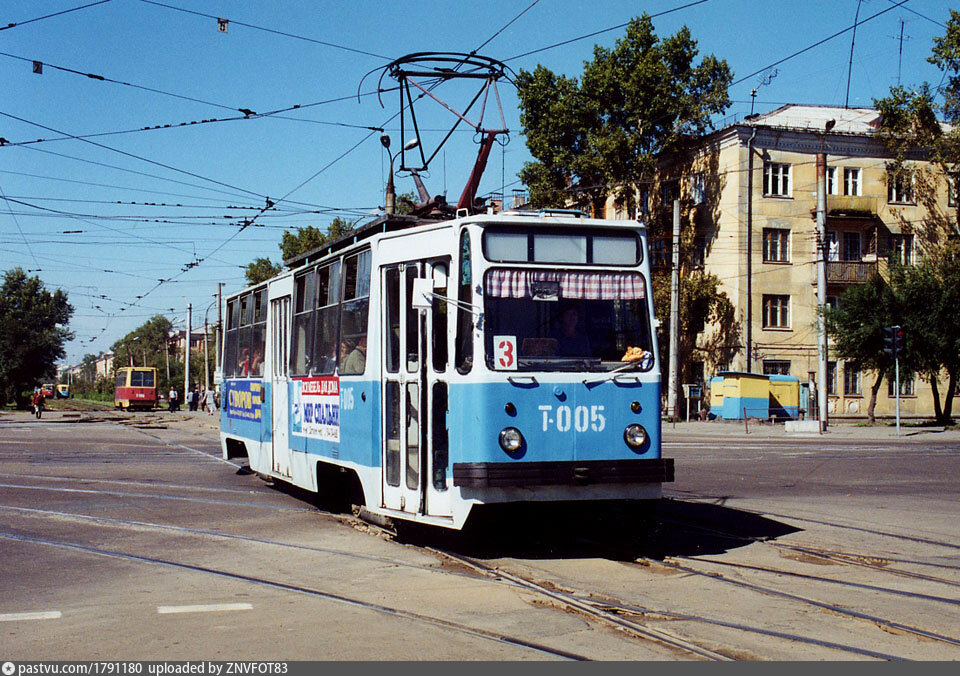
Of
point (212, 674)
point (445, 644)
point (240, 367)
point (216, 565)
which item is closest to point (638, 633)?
point (445, 644)

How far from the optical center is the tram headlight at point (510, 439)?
29.3ft

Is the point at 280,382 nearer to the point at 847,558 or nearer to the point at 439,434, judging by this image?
the point at 439,434

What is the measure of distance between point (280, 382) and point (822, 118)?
47249 mm

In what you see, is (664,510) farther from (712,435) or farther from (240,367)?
(712,435)

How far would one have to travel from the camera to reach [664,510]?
13055 millimetres

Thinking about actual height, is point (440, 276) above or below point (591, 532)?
above

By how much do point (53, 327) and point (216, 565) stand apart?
82.4 m

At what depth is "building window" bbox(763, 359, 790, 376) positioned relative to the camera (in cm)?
5038

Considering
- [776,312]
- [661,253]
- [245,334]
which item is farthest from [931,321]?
[245,334]

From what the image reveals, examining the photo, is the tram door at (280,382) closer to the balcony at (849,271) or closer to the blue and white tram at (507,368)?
the blue and white tram at (507,368)

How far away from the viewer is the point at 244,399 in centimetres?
1662

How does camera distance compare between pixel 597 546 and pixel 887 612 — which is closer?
pixel 887 612

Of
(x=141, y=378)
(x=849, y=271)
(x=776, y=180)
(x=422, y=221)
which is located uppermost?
(x=776, y=180)

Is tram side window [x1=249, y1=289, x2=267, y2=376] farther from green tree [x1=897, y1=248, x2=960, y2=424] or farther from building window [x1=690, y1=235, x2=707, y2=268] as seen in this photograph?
building window [x1=690, y1=235, x2=707, y2=268]
